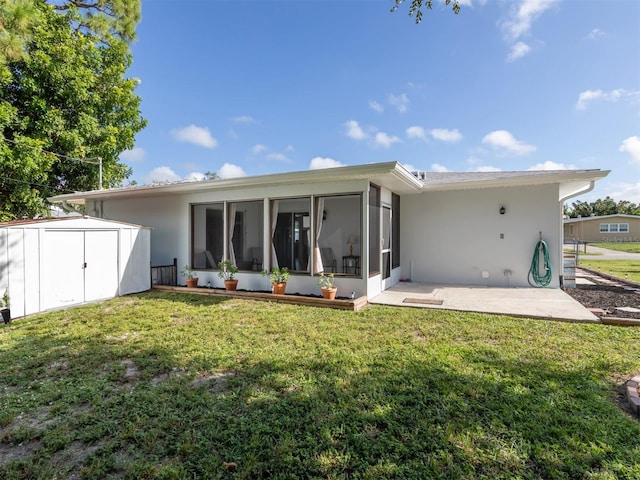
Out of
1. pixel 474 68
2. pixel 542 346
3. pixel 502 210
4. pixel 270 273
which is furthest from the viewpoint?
pixel 474 68

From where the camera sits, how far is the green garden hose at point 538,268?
7.44 meters

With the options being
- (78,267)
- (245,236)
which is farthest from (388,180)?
(78,267)

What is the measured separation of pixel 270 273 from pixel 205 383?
4.31 metres

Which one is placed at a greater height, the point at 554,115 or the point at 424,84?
the point at 424,84

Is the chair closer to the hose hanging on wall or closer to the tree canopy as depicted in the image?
the hose hanging on wall

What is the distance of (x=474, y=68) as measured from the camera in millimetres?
9141

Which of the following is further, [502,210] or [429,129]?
[429,129]

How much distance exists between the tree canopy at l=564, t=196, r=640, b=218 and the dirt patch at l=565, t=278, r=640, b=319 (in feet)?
143

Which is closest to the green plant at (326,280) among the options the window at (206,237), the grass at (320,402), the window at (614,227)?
the grass at (320,402)

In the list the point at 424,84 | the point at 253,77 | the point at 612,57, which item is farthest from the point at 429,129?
the point at 253,77

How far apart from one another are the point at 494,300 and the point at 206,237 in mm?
6941

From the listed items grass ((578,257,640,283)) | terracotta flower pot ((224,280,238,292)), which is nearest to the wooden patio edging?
terracotta flower pot ((224,280,238,292))

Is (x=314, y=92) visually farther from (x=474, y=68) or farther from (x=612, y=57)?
(x=612, y=57)

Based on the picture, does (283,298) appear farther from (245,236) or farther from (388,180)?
(388,180)
